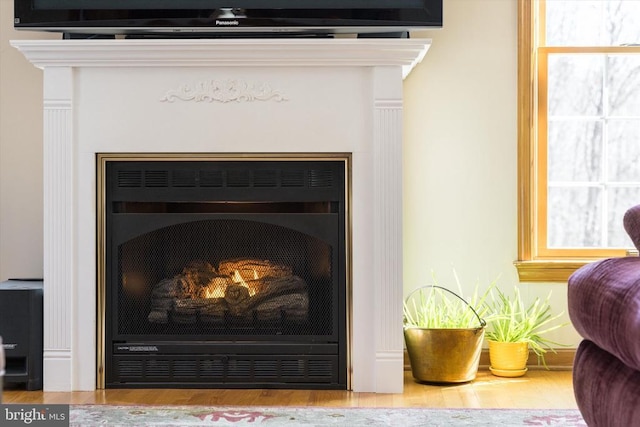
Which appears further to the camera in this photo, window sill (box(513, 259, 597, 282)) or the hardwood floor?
window sill (box(513, 259, 597, 282))

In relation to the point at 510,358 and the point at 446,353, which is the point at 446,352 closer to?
the point at 446,353

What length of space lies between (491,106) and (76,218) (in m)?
1.79

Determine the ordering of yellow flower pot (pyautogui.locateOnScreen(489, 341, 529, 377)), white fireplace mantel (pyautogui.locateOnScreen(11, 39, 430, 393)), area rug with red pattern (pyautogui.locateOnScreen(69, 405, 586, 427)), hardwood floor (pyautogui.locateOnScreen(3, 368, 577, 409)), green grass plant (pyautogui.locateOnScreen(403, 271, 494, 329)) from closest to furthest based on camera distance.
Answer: area rug with red pattern (pyautogui.locateOnScreen(69, 405, 586, 427))
hardwood floor (pyautogui.locateOnScreen(3, 368, 577, 409))
white fireplace mantel (pyautogui.locateOnScreen(11, 39, 430, 393))
green grass plant (pyautogui.locateOnScreen(403, 271, 494, 329))
yellow flower pot (pyautogui.locateOnScreen(489, 341, 529, 377))

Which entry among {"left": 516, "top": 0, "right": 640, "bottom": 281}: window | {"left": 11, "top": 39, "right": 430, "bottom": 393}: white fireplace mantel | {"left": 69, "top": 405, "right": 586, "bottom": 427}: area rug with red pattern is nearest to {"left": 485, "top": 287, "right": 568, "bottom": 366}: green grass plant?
{"left": 516, "top": 0, "right": 640, "bottom": 281}: window

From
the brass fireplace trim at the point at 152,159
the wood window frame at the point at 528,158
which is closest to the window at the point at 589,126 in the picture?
the wood window frame at the point at 528,158

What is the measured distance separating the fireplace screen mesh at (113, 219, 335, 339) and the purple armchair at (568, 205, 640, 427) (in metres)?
1.33

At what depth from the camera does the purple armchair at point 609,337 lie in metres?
1.72

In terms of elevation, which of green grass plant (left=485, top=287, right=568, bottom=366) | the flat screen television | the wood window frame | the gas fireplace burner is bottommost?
green grass plant (left=485, top=287, right=568, bottom=366)

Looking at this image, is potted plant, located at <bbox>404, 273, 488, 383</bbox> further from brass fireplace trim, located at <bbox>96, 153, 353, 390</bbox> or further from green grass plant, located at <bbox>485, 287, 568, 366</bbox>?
brass fireplace trim, located at <bbox>96, 153, 353, 390</bbox>

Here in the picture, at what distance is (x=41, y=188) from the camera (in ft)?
12.3

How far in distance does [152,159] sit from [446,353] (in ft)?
4.41

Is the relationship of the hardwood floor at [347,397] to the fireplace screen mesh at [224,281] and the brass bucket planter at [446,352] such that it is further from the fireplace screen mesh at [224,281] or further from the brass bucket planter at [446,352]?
the fireplace screen mesh at [224,281]

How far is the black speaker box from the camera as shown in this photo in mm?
3213

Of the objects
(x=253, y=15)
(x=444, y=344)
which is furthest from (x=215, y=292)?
(x=253, y=15)
